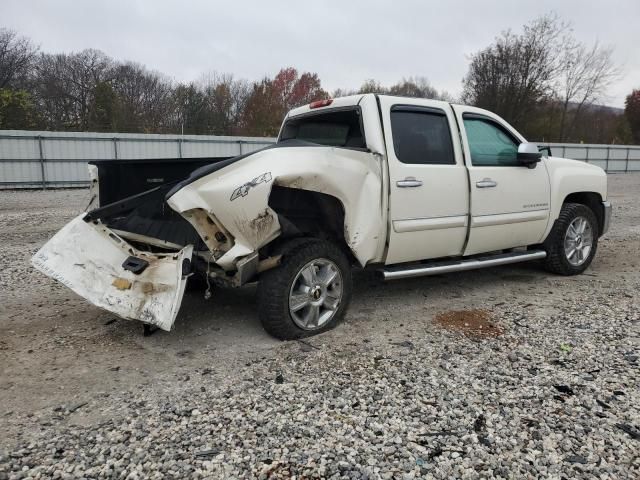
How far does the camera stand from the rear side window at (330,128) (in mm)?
4258

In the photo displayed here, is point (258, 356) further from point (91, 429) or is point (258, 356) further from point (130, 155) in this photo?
point (130, 155)

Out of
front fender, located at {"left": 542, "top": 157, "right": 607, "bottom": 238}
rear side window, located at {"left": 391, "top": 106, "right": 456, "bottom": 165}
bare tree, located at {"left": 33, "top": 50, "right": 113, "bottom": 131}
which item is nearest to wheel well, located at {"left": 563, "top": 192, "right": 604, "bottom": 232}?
front fender, located at {"left": 542, "top": 157, "right": 607, "bottom": 238}

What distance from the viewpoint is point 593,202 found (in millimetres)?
5883

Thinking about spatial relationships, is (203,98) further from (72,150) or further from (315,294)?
(315,294)

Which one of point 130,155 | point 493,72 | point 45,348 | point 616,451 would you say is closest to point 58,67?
point 130,155

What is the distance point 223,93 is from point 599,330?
1330 inches

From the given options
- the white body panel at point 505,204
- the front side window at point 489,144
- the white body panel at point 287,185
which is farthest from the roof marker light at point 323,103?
the front side window at point 489,144

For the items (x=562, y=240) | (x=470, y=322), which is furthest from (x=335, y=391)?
(x=562, y=240)

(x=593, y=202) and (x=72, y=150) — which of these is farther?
(x=72, y=150)

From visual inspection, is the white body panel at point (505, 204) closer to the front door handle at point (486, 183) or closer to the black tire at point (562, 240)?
the front door handle at point (486, 183)

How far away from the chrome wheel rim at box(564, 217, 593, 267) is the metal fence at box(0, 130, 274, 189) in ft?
43.2

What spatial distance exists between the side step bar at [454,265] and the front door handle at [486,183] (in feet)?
2.38

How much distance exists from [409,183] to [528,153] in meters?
1.59

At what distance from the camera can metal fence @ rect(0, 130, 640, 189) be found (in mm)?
17469
